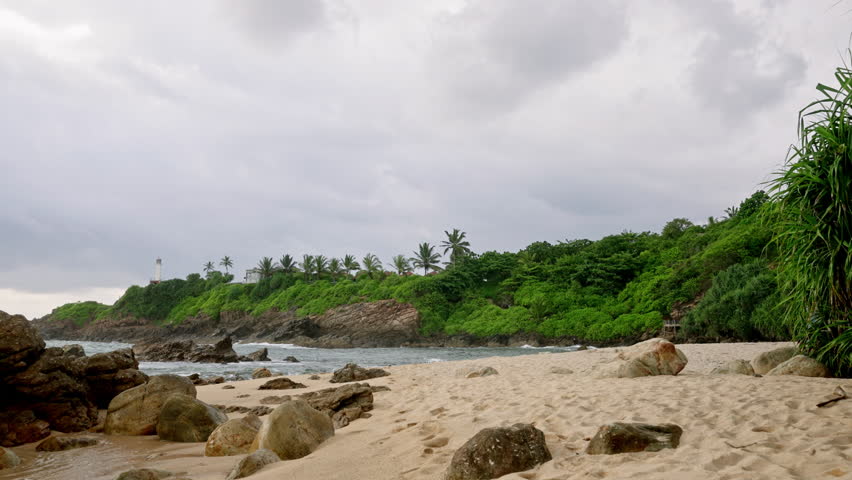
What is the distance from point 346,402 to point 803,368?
7.14 meters

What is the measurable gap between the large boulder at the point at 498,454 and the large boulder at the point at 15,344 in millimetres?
6958

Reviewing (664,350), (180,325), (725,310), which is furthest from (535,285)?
(180,325)

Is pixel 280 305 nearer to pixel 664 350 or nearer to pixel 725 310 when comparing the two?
pixel 725 310

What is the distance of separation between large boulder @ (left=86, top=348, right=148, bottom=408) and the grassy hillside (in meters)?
25.8

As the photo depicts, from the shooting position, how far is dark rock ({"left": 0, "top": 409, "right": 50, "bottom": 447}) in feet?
20.4

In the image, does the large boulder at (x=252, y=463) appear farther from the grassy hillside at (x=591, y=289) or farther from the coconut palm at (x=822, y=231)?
the grassy hillside at (x=591, y=289)

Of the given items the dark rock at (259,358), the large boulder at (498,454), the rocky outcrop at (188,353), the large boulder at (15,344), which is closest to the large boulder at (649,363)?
the large boulder at (498,454)

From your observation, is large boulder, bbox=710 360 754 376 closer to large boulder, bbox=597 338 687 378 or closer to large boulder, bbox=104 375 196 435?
large boulder, bbox=597 338 687 378

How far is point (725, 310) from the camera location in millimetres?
27422

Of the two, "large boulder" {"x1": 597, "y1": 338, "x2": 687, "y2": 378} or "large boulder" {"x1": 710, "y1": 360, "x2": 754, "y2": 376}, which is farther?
"large boulder" {"x1": 597, "y1": 338, "x2": 687, "y2": 378}

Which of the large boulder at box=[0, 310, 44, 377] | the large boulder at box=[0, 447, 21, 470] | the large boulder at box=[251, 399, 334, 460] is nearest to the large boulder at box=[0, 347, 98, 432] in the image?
the large boulder at box=[0, 310, 44, 377]

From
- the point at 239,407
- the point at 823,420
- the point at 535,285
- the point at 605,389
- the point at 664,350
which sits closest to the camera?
the point at 823,420

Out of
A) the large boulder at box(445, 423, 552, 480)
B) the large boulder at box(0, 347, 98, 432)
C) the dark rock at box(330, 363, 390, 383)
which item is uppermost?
the large boulder at box(0, 347, 98, 432)

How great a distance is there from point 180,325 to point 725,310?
76796 millimetres
